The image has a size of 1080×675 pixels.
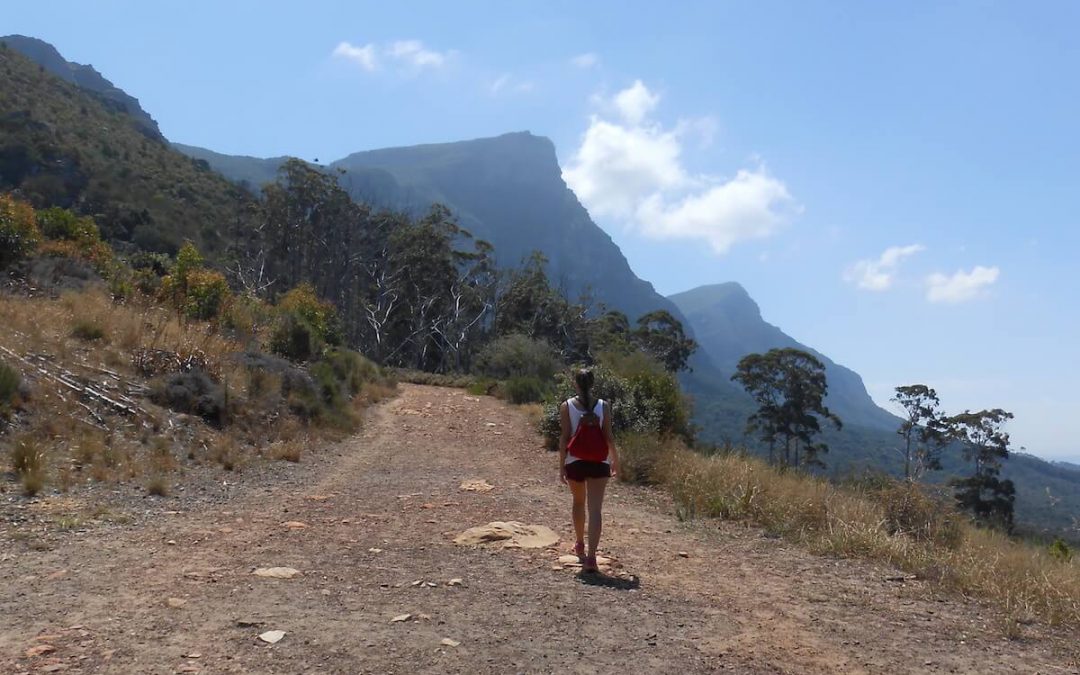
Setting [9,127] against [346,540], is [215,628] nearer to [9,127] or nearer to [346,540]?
[346,540]

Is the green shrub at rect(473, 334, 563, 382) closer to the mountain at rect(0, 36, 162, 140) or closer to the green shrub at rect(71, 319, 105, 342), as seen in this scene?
the green shrub at rect(71, 319, 105, 342)

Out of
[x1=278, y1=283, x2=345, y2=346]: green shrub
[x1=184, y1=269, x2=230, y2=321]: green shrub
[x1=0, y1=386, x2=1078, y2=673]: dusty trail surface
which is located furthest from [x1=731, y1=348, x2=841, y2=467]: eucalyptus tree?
[x1=0, y1=386, x2=1078, y2=673]: dusty trail surface

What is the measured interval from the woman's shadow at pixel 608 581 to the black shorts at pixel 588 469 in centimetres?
72

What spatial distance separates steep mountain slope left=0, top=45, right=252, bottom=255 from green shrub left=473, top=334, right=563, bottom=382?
19458mm

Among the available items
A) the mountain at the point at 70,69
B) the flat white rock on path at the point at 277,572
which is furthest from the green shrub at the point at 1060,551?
the mountain at the point at 70,69

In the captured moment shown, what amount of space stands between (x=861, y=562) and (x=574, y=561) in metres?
2.54

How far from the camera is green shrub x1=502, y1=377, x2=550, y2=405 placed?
22516mm

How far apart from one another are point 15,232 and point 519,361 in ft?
52.6

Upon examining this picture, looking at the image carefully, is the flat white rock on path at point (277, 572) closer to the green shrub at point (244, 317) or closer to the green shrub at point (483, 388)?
the green shrub at point (244, 317)

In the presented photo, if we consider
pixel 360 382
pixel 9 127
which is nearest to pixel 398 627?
pixel 360 382

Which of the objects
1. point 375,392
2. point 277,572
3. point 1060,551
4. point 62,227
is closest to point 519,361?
point 375,392

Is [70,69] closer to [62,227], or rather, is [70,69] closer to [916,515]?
[62,227]

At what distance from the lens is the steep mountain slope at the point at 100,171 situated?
3925cm

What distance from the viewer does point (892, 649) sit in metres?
4.66
